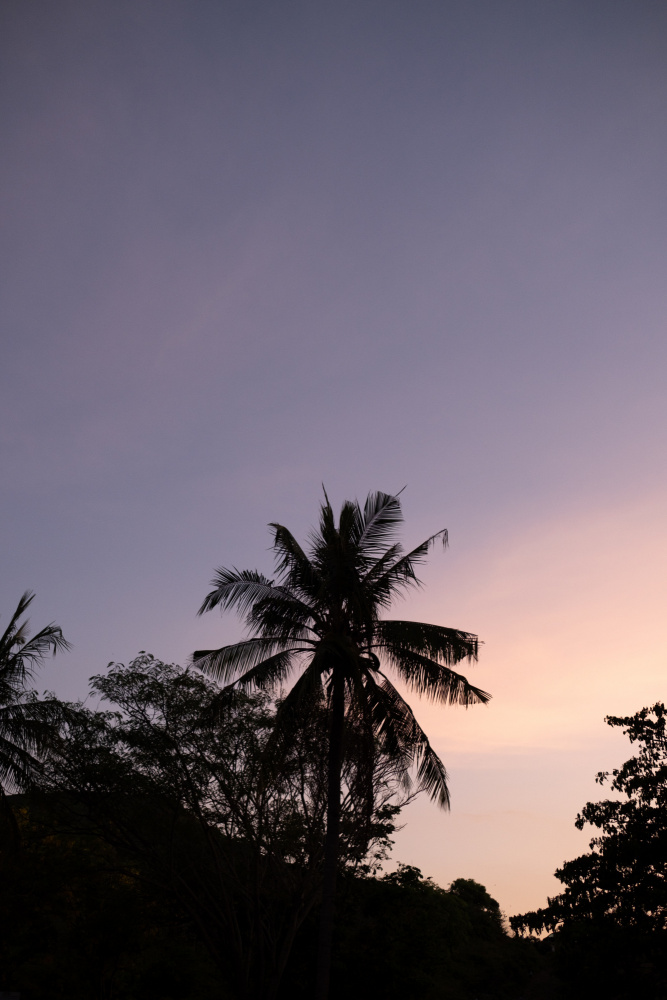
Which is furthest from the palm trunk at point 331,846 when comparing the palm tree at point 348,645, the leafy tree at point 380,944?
the leafy tree at point 380,944

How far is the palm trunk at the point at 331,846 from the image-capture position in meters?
17.4

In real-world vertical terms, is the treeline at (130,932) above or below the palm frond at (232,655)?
below

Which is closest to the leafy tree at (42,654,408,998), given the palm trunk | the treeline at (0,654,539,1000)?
the treeline at (0,654,539,1000)

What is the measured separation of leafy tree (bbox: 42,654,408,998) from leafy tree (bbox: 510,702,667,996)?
7.75m

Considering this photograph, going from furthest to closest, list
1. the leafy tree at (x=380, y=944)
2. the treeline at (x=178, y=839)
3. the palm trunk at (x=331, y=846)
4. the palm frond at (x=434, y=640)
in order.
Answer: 1. the leafy tree at (x=380, y=944)
2. the treeline at (x=178, y=839)
3. the palm frond at (x=434, y=640)
4. the palm trunk at (x=331, y=846)

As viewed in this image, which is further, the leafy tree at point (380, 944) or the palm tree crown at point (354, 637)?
the leafy tree at point (380, 944)

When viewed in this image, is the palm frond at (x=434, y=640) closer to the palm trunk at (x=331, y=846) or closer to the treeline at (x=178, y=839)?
the palm trunk at (x=331, y=846)

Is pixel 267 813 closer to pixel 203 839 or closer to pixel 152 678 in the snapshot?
pixel 203 839

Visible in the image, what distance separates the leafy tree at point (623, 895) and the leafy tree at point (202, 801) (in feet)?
25.4

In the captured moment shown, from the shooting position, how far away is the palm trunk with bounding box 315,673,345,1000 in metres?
17.4

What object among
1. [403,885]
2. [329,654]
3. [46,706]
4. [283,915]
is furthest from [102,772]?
[403,885]

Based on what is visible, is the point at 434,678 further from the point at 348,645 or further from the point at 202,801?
the point at 202,801

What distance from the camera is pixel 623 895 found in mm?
18625

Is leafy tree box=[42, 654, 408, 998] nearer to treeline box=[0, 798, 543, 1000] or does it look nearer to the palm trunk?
treeline box=[0, 798, 543, 1000]
